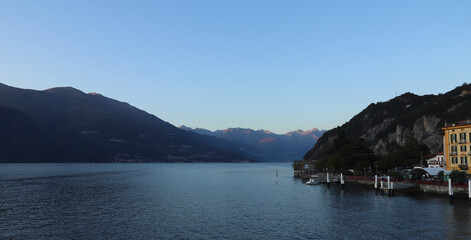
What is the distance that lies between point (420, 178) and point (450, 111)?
12047 centimetres

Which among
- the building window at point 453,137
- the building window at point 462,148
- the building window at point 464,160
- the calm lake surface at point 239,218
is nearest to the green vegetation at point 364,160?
the building window at point 453,137

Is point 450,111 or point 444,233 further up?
point 450,111

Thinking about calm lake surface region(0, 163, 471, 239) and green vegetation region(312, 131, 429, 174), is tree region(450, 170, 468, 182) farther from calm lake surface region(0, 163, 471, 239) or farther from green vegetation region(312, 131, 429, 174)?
green vegetation region(312, 131, 429, 174)

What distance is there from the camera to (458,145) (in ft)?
298

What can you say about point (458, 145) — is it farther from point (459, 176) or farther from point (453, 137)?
point (459, 176)

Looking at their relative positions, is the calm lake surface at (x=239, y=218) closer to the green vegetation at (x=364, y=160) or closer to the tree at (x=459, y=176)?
the tree at (x=459, y=176)

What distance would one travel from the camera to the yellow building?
289ft

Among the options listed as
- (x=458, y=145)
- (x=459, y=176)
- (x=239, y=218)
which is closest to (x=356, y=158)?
(x=458, y=145)

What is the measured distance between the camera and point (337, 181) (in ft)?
412

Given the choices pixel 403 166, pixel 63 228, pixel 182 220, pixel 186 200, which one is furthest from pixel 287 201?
pixel 403 166

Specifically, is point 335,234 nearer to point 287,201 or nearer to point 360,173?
point 287,201

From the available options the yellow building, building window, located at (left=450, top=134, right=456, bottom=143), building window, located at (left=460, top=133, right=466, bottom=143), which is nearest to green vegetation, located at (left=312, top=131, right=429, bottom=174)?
the yellow building

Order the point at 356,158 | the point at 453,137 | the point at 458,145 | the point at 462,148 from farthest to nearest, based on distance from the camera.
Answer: the point at 356,158 → the point at 453,137 → the point at 458,145 → the point at 462,148

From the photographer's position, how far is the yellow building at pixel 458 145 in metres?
87.9
